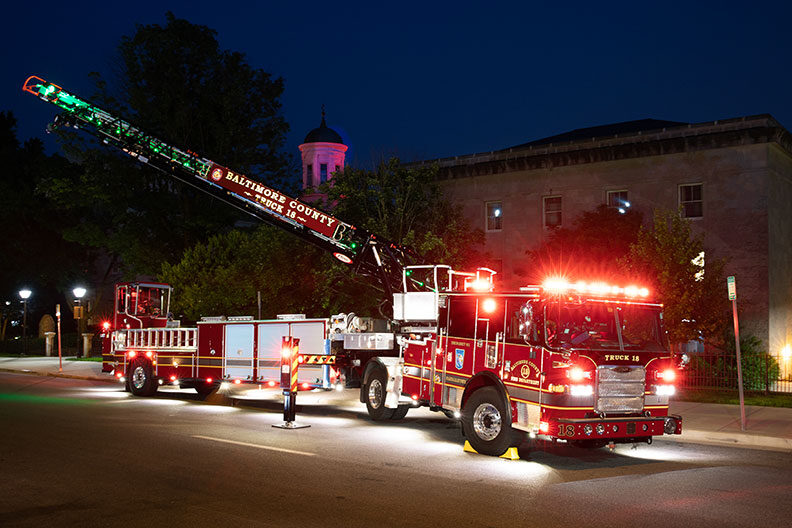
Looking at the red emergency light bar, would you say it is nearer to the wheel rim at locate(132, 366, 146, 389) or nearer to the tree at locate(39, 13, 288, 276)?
the wheel rim at locate(132, 366, 146, 389)

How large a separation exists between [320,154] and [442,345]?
1647 inches

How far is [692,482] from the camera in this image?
30.5 feet

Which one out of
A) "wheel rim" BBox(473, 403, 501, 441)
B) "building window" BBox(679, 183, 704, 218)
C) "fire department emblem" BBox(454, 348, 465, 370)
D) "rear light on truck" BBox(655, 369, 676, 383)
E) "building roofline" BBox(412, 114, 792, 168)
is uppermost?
"building roofline" BBox(412, 114, 792, 168)

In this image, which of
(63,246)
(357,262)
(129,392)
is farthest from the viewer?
(63,246)

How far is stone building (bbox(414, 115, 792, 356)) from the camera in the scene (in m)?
26.8

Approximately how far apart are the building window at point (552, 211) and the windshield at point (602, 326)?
20.0 metres

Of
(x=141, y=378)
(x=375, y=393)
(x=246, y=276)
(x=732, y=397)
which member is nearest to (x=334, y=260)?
(x=246, y=276)

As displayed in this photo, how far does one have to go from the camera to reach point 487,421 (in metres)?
11.3

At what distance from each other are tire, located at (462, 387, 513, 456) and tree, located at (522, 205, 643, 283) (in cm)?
1529

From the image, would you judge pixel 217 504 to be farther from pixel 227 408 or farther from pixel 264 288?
pixel 264 288

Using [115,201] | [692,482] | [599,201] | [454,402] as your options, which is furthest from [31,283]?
[692,482]

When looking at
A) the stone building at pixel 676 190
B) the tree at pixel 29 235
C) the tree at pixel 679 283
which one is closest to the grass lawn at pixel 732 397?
the tree at pixel 679 283

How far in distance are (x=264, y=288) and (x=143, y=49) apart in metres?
16.4

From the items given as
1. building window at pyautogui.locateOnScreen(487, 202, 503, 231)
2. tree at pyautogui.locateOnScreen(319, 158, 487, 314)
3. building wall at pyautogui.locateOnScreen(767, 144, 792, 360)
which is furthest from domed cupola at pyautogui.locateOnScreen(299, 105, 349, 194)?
building wall at pyautogui.locateOnScreen(767, 144, 792, 360)
